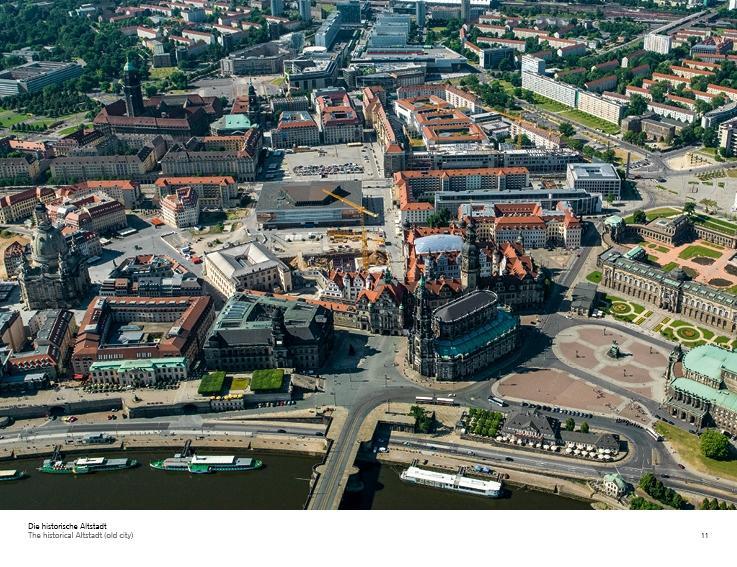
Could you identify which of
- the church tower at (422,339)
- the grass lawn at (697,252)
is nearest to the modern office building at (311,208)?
the church tower at (422,339)

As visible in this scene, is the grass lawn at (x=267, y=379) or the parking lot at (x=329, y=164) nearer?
the grass lawn at (x=267, y=379)

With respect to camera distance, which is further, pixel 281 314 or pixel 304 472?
pixel 281 314

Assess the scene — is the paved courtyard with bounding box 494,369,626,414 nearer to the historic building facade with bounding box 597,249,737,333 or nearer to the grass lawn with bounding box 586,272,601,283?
the historic building facade with bounding box 597,249,737,333

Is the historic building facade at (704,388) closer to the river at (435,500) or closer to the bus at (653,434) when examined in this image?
the bus at (653,434)

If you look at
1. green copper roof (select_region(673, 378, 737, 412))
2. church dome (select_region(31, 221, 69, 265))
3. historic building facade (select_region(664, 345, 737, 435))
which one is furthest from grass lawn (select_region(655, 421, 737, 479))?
church dome (select_region(31, 221, 69, 265))

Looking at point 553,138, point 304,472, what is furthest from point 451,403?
point 553,138

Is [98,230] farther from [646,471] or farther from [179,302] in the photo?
[646,471]

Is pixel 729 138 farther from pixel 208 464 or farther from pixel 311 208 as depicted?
pixel 208 464
